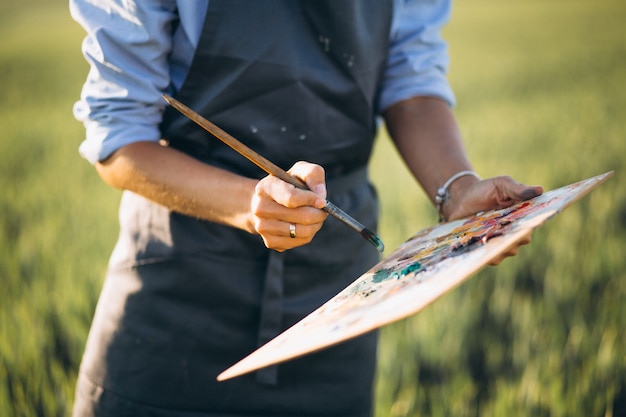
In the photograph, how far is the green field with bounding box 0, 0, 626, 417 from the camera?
6.41 ft

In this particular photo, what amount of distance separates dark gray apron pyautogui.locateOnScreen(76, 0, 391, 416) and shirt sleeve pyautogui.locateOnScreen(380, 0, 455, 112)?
0.10 metres

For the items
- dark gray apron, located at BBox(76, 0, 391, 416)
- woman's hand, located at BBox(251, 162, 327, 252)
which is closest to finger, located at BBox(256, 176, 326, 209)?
woman's hand, located at BBox(251, 162, 327, 252)

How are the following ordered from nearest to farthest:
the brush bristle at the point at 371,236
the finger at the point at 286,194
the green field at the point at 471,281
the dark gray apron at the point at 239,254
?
1. the finger at the point at 286,194
2. the brush bristle at the point at 371,236
3. the dark gray apron at the point at 239,254
4. the green field at the point at 471,281

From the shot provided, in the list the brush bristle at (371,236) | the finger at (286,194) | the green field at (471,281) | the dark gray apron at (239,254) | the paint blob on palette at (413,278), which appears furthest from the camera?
the green field at (471,281)

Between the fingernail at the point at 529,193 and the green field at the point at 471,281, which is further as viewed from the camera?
the green field at the point at 471,281

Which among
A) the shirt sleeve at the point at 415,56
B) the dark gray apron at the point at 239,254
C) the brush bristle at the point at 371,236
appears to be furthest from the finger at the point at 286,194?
the shirt sleeve at the point at 415,56

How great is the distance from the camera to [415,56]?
145 cm

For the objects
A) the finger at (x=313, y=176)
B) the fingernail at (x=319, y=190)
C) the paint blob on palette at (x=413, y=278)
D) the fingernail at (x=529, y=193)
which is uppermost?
the fingernail at (x=529, y=193)

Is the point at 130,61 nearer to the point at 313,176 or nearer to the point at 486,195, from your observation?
the point at 313,176

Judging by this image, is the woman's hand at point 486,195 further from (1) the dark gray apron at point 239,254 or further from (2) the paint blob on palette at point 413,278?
(1) the dark gray apron at point 239,254

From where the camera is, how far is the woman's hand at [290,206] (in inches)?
37.3

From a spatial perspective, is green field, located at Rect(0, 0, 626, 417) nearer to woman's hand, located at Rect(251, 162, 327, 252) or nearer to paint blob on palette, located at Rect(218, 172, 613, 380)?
paint blob on palette, located at Rect(218, 172, 613, 380)

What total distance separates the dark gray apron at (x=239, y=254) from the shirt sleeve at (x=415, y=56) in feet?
0.33

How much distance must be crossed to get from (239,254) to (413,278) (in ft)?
1.41
